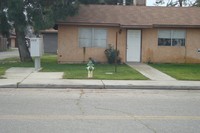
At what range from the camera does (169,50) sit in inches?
1068

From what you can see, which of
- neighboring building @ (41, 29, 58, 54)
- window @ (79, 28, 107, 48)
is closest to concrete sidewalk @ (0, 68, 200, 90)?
window @ (79, 28, 107, 48)

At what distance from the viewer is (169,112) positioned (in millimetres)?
9922

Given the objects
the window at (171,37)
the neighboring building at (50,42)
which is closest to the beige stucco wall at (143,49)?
the window at (171,37)

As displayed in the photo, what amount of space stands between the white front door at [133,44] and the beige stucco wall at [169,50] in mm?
332

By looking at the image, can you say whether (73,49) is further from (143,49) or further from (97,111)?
(97,111)

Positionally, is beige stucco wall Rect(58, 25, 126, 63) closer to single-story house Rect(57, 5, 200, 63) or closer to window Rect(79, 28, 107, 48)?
single-story house Rect(57, 5, 200, 63)

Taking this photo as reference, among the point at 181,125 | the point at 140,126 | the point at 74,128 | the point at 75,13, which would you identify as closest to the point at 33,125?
the point at 74,128

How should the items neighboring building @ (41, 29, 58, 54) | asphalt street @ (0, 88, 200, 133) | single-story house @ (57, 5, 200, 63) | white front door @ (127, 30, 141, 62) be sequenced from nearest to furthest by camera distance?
asphalt street @ (0, 88, 200, 133)
single-story house @ (57, 5, 200, 63)
white front door @ (127, 30, 141, 62)
neighboring building @ (41, 29, 58, 54)

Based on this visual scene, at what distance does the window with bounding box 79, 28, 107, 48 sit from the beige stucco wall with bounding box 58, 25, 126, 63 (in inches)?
10.3

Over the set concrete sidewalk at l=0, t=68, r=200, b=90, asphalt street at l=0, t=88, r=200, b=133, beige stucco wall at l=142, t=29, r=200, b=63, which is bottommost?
asphalt street at l=0, t=88, r=200, b=133

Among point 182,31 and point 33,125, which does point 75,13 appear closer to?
point 182,31

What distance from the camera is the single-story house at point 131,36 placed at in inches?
1038

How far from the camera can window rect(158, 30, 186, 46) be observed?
2706 centimetres

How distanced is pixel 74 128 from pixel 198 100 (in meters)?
5.69
